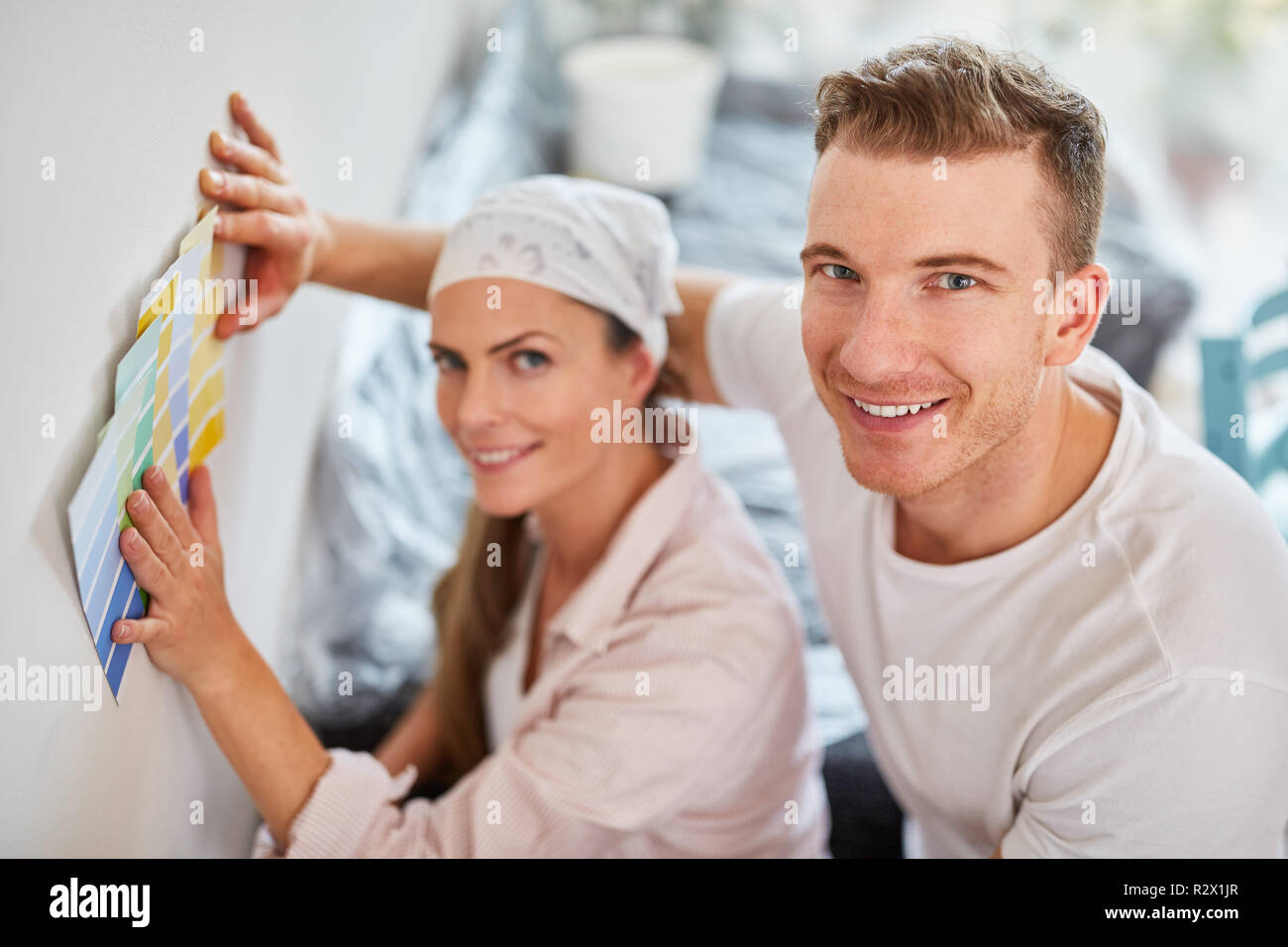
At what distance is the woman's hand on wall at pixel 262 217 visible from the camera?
1.13 meters

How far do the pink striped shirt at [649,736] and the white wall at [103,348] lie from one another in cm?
16

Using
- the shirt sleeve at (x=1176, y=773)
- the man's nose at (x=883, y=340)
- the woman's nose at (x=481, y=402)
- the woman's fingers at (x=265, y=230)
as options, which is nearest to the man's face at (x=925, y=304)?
the man's nose at (x=883, y=340)

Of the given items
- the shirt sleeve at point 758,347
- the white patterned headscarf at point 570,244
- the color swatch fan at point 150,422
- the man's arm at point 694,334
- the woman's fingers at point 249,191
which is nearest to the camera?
the color swatch fan at point 150,422

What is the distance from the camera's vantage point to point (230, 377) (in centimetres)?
127

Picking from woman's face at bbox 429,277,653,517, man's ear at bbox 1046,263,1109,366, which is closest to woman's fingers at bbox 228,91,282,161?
woman's face at bbox 429,277,653,517

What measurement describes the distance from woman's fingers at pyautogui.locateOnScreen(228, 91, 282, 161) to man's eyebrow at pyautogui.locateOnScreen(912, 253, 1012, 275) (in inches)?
26.6

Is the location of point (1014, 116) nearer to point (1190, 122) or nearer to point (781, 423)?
point (781, 423)

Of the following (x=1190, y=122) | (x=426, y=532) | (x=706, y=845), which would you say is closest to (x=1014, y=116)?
(x=706, y=845)

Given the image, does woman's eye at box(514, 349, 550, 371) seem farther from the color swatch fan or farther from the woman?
the color swatch fan

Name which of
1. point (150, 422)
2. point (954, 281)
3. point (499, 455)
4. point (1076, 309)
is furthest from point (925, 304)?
point (150, 422)

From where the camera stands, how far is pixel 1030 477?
1118mm

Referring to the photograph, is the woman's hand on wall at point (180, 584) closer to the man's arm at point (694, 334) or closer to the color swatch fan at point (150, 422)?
the color swatch fan at point (150, 422)

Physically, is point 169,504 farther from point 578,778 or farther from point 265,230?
point 578,778
